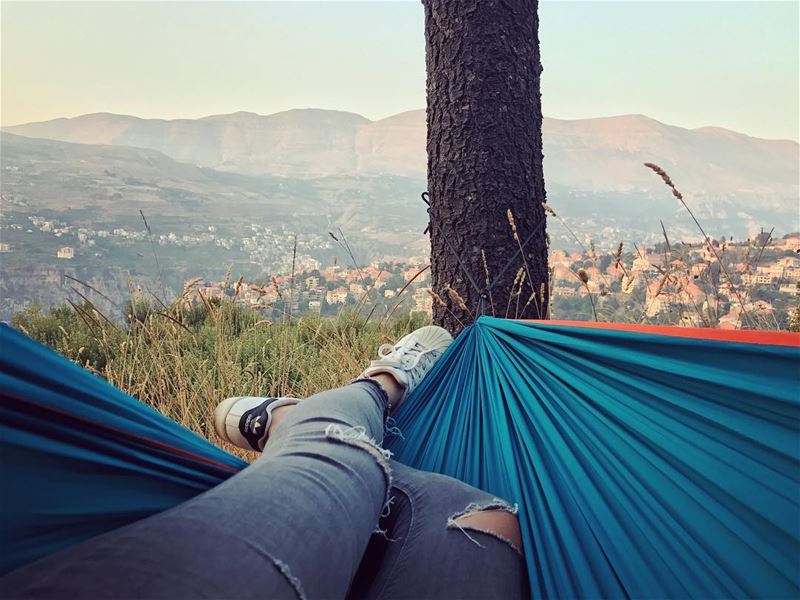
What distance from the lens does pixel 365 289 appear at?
264 cm

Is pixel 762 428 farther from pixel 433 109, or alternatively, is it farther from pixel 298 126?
pixel 298 126

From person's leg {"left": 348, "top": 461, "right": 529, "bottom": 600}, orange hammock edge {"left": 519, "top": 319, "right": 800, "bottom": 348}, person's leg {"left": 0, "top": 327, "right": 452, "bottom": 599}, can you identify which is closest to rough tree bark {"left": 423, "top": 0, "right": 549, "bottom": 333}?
orange hammock edge {"left": 519, "top": 319, "right": 800, "bottom": 348}

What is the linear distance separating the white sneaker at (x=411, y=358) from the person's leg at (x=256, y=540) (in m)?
0.50

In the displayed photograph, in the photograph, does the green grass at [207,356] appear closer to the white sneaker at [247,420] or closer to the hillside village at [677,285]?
the hillside village at [677,285]

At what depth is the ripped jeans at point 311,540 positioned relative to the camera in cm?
47


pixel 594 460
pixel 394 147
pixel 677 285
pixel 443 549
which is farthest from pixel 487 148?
pixel 394 147

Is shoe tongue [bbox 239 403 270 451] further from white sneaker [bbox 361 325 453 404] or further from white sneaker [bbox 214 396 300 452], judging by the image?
white sneaker [bbox 361 325 453 404]

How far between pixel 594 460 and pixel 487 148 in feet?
4.07

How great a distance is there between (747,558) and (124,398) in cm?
72

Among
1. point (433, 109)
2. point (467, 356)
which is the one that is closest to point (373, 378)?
point (467, 356)

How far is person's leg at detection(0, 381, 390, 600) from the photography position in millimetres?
464

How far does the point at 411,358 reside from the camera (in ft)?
4.63

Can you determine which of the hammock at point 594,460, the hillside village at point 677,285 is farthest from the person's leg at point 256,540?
the hillside village at point 677,285

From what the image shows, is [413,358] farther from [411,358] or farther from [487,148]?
[487,148]
